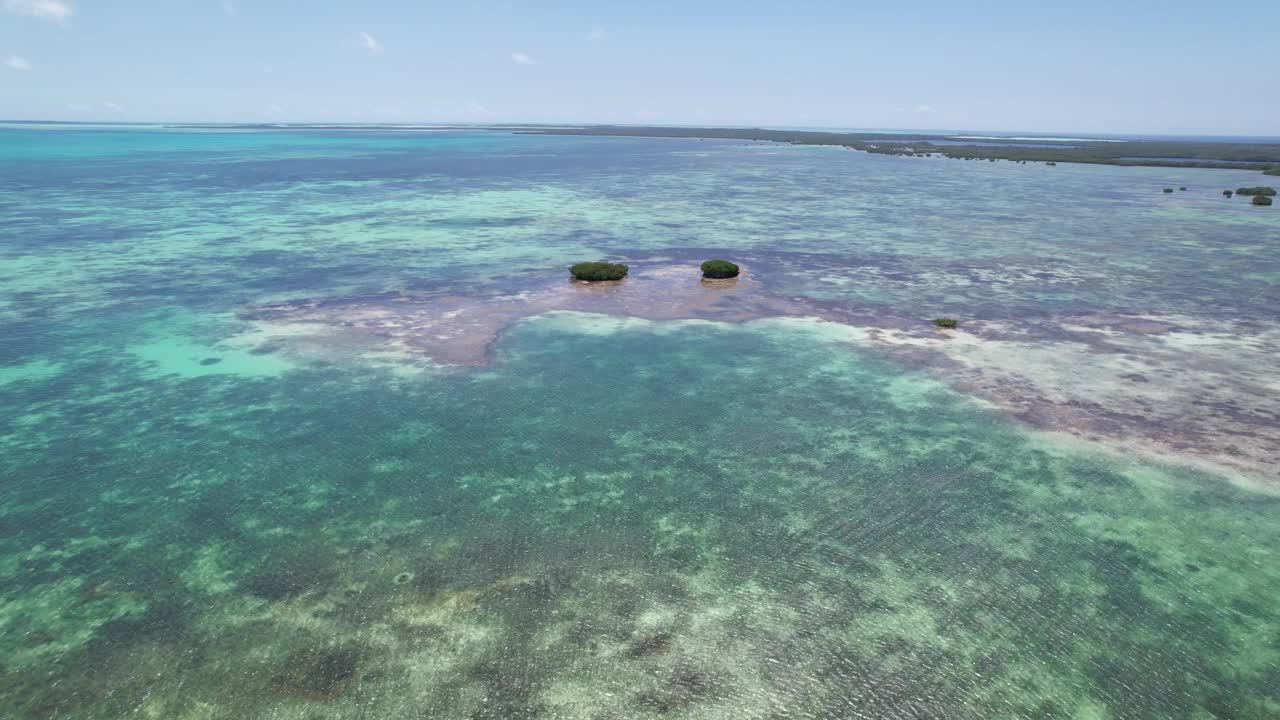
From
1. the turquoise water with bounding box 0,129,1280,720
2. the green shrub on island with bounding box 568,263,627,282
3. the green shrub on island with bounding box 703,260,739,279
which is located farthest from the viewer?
the green shrub on island with bounding box 703,260,739,279

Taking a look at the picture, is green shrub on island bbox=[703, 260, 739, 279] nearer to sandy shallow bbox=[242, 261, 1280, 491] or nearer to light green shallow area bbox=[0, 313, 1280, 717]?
sandy shallow bbox=[242, 261, 1280, 491]

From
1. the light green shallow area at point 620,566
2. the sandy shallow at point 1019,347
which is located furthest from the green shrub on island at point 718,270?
the light green shallow area at point 620,566

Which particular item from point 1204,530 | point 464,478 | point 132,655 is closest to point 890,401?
point 1204,530

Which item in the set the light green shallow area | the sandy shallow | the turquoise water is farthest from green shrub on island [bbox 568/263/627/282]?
the light green shallow area

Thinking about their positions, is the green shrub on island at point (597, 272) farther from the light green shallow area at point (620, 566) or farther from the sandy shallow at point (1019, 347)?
the light green shallow area at point (620, 566)

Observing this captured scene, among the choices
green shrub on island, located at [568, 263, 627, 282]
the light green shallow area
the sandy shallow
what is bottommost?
the light green shallow area

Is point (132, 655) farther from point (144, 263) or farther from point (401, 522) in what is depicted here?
point (144, 263)
